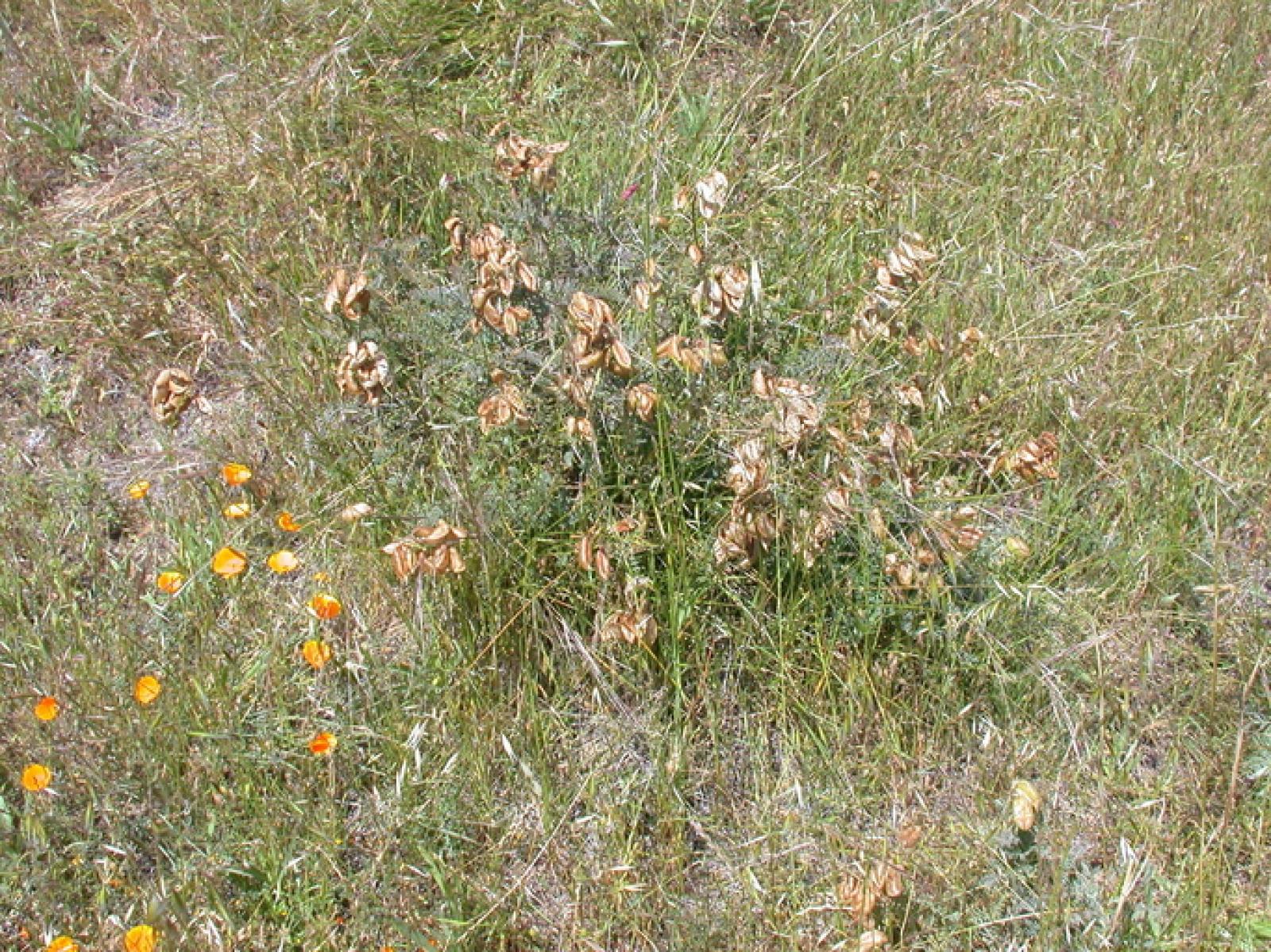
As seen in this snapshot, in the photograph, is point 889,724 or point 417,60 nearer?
point 889,724

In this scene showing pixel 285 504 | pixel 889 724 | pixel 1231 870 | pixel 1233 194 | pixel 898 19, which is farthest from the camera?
pixel 898 19

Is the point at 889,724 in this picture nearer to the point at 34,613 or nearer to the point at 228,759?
the point at 228,759

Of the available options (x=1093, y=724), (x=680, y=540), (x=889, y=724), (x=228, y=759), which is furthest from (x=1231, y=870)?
(x=228, y=759)

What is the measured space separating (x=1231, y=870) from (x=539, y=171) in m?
1.78

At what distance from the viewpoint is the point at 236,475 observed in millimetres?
2658

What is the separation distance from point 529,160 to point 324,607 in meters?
0.96

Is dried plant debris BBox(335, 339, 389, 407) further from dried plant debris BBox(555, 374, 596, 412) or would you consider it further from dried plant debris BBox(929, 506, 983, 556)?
dried plant debris BBox(929, 506, 983, 556)

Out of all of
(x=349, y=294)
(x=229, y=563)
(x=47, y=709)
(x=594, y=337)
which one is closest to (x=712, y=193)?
(x=594, y=337)

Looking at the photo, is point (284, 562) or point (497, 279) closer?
point (497, 279)

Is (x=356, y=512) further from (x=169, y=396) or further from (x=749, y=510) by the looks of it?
(x=749, y=510)

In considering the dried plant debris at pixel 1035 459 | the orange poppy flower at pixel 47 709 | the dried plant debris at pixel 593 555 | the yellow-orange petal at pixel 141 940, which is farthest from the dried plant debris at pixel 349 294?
the dried plant debris at pixel 1035 459

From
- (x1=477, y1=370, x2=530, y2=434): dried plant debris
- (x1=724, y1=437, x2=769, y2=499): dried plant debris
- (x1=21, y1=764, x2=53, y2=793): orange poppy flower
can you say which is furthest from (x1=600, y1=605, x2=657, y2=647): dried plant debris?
(x1=21, y1=764, x2=53, y2=793): orange poppy flower

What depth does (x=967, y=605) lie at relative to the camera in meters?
2.46

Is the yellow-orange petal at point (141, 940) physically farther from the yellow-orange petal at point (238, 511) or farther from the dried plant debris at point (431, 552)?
the yellow-orange petal at point (238, 511)
